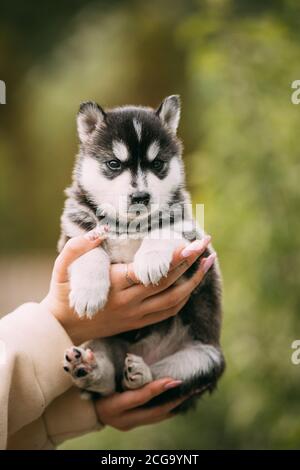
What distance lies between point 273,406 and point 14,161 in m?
2.65

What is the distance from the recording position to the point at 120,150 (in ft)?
6.05

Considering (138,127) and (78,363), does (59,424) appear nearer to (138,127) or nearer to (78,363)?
(78,363)

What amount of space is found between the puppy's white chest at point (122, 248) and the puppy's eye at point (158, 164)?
25 cm

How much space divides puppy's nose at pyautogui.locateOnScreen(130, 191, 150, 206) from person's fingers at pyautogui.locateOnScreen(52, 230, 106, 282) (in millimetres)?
177

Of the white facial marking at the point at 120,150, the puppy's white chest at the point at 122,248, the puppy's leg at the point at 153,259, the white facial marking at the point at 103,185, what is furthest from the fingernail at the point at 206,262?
the white facial marking at the point at 120,150

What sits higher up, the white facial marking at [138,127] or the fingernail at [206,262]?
the white facial marking at [138,127]

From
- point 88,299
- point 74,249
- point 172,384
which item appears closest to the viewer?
point 88,299

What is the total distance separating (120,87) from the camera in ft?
12.5

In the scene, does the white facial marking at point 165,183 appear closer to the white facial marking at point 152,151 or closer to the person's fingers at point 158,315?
the white facial marking at point 152,151

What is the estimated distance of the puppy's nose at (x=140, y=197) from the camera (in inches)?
69.2

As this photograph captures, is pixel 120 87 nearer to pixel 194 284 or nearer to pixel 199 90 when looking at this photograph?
pixel 199 90

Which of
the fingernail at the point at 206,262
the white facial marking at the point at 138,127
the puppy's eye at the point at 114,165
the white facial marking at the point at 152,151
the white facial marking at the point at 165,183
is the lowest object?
the fingernail at the point at 206,262

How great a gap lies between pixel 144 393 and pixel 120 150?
0.82 metres

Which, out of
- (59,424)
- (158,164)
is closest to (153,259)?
(158,164)
